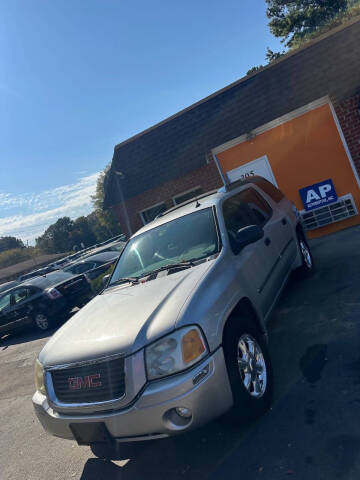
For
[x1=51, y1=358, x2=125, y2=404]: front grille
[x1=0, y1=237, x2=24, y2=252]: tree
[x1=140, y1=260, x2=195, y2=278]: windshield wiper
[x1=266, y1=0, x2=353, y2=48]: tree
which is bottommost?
[x1=51, y1=358, x2=125, y2=404]: front grille

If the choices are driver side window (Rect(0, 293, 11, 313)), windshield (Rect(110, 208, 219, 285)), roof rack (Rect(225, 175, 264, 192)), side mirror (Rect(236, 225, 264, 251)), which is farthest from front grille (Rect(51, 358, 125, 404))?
driver side window (Rect(0, 293, 11, 313))

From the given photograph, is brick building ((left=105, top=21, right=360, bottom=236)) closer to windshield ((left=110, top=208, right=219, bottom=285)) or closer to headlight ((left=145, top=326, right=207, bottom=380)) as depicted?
windshield ((left=110, top=208, right=219, bottom=285))

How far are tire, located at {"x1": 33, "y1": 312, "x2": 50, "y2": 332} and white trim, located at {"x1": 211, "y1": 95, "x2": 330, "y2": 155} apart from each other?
21.3 ft

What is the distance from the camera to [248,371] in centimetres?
313

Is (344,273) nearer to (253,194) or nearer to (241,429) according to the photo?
(253,194)

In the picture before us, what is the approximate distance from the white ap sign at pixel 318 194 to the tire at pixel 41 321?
25.0 feet

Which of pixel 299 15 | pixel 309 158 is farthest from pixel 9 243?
pixel 309 158

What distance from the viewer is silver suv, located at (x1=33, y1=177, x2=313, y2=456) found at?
2613mm

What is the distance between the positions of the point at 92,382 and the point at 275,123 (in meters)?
8.82

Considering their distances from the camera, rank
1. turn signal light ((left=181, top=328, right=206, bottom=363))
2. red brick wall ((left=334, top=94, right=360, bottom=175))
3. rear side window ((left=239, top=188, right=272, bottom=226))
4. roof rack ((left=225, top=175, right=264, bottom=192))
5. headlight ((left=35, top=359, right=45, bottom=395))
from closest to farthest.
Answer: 1. turn signal light ((left=181, top=328, right=206, bottom=363))
2. headlight ((left=35, top=359, right=45, bottom=395))
3. rear side window ((left=239, top=188, right=272, bottom=226))
4. roof rack ((left=225, top=175, right=264, bottom=192))
5. red brick wall ((left=334, top=94, right=360, bottom=175))

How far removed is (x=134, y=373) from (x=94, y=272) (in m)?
10.6

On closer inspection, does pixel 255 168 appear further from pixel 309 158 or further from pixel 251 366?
pixel 251 366

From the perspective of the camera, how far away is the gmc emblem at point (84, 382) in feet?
9.14

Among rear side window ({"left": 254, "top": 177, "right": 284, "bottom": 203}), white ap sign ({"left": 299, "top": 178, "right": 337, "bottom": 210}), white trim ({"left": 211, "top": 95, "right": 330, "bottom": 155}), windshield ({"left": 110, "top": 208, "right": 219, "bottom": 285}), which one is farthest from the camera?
white ap sign ({"left": 299, "top": 178, "right": 337, "bottom": 210})
